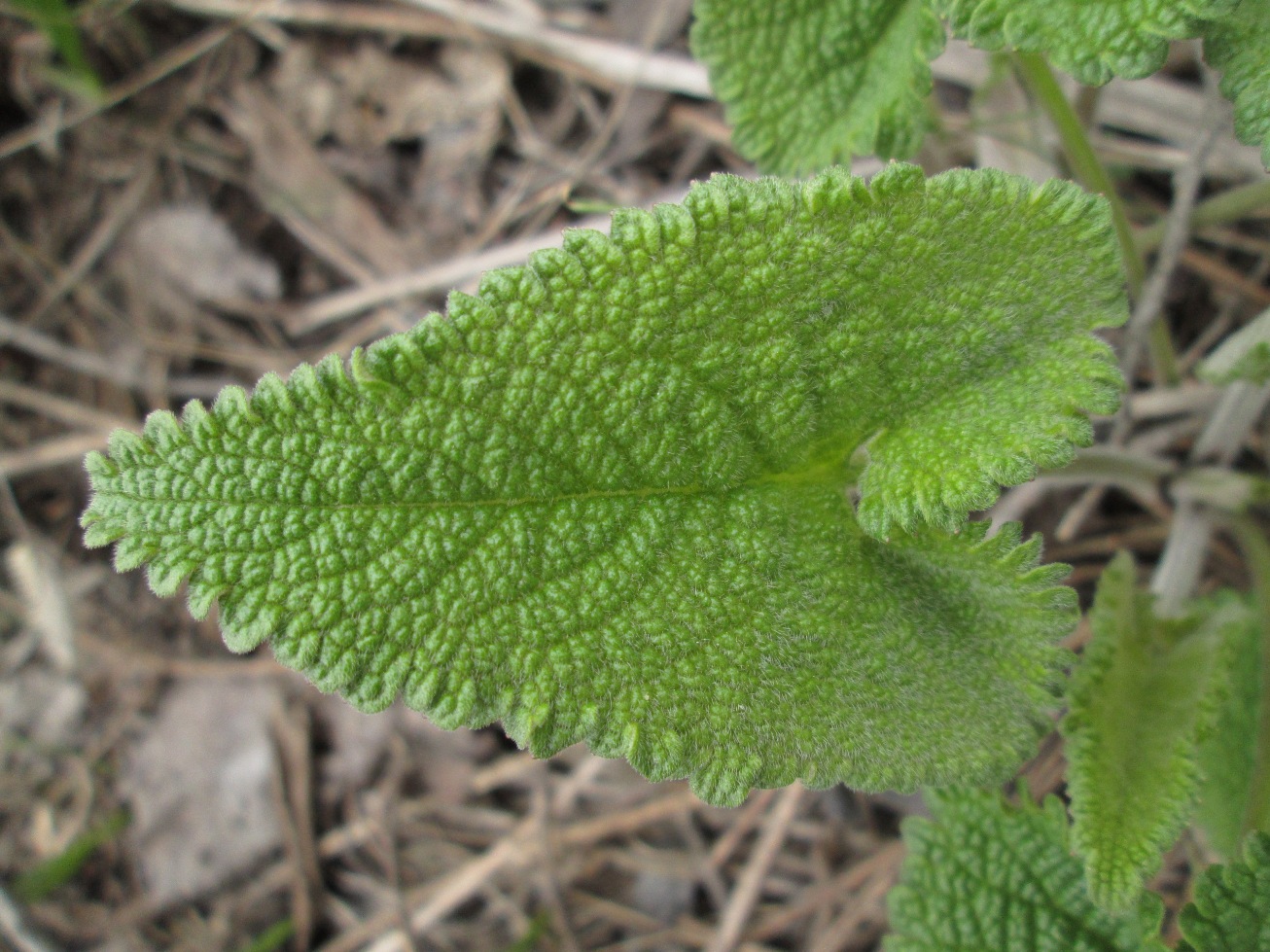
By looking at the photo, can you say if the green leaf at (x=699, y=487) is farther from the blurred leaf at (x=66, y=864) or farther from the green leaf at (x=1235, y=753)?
the blurred leaf at (x=66, y=864)

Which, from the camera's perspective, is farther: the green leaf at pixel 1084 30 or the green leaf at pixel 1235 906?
the green leaf at pixel 1235 906

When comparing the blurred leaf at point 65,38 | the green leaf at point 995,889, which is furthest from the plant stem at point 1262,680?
the blurred leaf at point 65,38

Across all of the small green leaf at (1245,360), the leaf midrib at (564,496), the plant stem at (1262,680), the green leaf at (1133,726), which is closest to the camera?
the leaf midrib at (564,496)

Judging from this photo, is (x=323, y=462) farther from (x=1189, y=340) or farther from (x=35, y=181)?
(x=35, y=181)

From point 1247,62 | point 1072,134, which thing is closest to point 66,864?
point 1072,134

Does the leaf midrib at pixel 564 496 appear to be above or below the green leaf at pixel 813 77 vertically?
below
